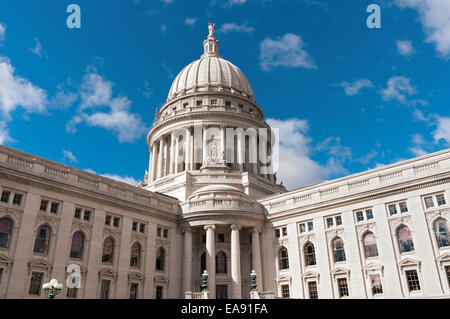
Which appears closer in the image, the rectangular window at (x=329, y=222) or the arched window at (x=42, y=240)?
the arched window at (x=42, y=240)

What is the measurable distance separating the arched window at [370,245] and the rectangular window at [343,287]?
3765 mm

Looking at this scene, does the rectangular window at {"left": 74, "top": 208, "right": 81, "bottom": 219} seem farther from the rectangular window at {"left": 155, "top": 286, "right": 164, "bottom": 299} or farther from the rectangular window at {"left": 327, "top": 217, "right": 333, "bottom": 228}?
the rectangular window at {"left": 327, "top": 217, "right": 333, "bottom": 228}

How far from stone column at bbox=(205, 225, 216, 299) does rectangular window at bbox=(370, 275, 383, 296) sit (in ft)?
56.2

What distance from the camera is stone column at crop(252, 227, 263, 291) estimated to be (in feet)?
143

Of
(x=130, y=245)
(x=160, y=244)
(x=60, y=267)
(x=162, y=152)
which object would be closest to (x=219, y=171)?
(x=162, y=152)

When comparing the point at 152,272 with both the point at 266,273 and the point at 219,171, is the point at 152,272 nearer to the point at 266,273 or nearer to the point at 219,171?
the point at 266,273

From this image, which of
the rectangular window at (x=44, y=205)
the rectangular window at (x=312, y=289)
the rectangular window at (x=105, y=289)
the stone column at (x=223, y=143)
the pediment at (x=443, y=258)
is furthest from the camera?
the stone column at (x=223, y=143)

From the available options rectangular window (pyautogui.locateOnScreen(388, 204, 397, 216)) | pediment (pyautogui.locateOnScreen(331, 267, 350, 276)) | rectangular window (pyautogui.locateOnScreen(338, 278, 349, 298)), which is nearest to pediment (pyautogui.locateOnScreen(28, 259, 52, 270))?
pediment (pyautogui.locateOnScreen(331, 267, 350, 276))

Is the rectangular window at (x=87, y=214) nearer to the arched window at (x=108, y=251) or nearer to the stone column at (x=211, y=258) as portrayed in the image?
the arched window at (x=108, y=251)

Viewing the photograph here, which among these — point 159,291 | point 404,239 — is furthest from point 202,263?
point 404,239

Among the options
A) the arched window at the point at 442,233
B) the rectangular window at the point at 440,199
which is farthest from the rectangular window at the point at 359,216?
the rectangular window at the point at 440,199

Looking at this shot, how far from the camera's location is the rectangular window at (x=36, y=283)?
106ft

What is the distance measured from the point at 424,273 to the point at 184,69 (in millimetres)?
61491

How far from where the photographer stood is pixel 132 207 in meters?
42.2
